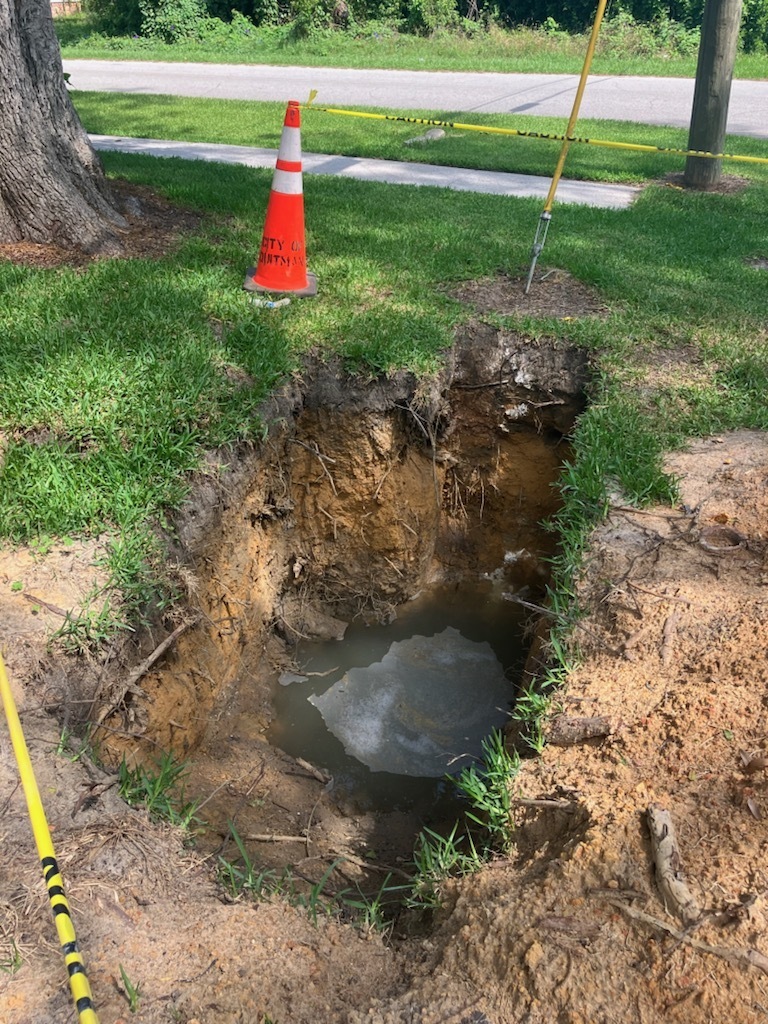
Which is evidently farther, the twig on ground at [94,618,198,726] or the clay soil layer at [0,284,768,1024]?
the twig on ground at [94,618,198,726]

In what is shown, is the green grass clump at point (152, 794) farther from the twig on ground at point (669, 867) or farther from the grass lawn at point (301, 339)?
the twig on ground at point (669, 867)

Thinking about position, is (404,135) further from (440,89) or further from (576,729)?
(576,729)

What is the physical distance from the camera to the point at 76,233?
516 cm

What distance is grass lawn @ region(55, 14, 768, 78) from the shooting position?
1738 centimetres

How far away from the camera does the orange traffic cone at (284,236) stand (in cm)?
488

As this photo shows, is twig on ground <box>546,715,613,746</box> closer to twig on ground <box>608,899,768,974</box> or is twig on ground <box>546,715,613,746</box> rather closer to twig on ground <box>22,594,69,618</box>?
twig on ground <box>608,899,768,974</box>

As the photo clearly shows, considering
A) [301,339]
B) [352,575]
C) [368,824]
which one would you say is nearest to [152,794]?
[368,824]

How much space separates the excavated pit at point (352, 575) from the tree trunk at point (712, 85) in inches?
187

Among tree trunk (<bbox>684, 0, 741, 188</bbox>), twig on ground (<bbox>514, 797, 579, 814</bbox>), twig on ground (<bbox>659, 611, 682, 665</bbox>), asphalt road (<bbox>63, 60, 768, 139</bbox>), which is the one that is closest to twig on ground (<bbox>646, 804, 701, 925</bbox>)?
twig on ground (<bbox>514, 797, 579, 814</bbox>)

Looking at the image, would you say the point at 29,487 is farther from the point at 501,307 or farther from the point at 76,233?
the point at 501,307

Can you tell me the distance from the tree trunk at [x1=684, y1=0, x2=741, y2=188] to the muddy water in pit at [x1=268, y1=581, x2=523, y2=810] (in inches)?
220

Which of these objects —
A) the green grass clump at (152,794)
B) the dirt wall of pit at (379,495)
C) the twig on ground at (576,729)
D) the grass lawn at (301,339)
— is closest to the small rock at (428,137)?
the grass lawn at (301,339)

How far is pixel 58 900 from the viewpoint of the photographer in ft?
6.13

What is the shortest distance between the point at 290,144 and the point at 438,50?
1676cm
